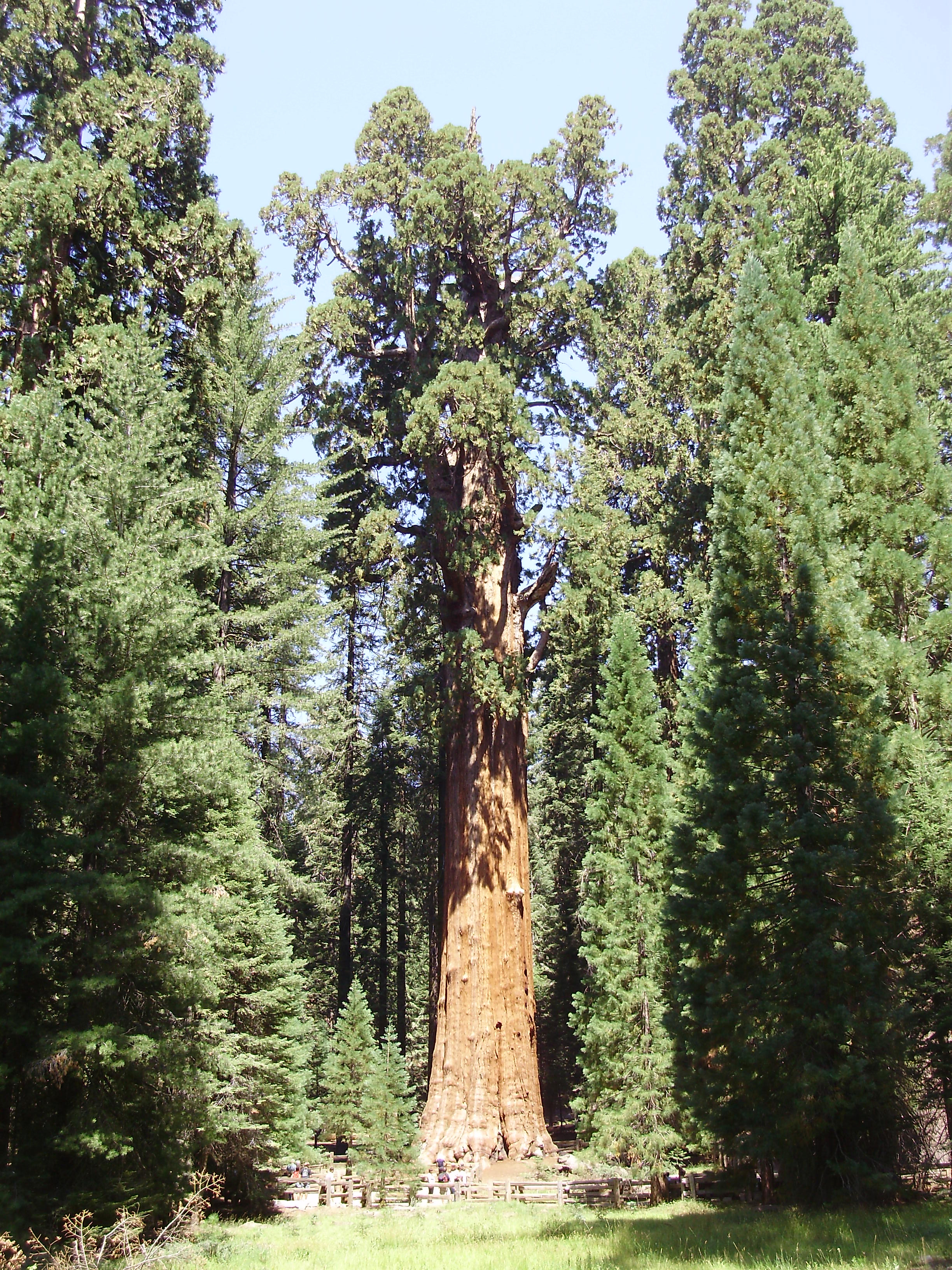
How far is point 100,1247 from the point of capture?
8.09 m

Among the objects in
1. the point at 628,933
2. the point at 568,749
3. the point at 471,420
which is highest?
the point at 471,420

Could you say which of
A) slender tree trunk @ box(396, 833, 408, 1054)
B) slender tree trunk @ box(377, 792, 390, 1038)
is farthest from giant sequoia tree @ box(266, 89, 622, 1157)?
slender tree trunk @ box(396, 833, 408, 1054)

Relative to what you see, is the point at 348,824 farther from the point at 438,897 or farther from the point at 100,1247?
the point at 100,1247

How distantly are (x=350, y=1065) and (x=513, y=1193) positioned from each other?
377 inches

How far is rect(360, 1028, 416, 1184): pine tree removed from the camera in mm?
18156

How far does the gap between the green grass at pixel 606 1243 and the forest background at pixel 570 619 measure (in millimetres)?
851

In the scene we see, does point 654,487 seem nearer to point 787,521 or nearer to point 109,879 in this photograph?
point 787,521

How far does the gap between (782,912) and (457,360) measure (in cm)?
1280

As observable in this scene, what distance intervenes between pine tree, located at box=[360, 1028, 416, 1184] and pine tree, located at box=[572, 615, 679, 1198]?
13.6ft

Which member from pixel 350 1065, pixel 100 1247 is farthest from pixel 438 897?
pixel 100 1247

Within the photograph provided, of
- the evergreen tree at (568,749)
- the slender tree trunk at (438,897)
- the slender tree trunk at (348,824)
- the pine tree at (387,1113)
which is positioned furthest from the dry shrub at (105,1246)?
the slender tree trunk at (348,824)

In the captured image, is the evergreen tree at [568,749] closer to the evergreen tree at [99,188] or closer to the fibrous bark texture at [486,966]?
the fibrous bark texture at [486,966]

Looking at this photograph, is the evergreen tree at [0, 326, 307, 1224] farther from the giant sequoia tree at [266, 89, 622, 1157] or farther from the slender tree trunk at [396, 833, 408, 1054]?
the slender tree trunk at [396, 833, 408, 1054]

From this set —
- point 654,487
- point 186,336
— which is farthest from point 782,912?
point 186,336
